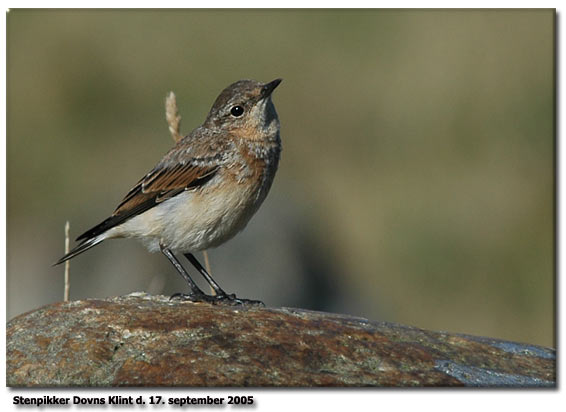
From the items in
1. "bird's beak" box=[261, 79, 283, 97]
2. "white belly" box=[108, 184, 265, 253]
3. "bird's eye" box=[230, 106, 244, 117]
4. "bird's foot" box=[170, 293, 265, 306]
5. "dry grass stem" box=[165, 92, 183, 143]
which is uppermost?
"bird's beak" box=[261, 79, 283, 97]

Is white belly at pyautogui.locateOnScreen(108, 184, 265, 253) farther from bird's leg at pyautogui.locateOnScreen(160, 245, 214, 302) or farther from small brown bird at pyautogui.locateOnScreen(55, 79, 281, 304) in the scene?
bird's leg at pyautogui.locateOnScreen(160, 245, 214, 302)

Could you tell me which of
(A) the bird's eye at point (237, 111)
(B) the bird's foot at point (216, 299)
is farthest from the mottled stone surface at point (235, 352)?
(A) the bird's eye at point (237, 111)

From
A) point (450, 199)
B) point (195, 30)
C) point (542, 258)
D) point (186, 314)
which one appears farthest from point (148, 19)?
point (186, 314)

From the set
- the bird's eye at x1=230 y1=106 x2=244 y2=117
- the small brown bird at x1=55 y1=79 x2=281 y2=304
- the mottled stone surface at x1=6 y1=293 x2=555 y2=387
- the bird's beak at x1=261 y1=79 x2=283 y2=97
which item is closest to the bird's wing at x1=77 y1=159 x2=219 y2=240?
the small brown bird at x1=55 y1=79 x2=281 y2=304

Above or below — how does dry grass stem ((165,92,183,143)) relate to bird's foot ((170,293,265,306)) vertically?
above

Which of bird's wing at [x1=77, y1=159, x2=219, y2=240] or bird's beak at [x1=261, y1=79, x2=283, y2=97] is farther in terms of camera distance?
bird's beak at [x1=261, y1=79, x2=283, y2=97]

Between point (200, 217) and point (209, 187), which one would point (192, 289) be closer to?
point (200, 217)

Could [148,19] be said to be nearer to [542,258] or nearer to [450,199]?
[450,199]
